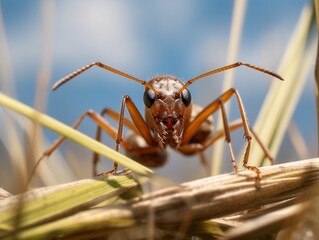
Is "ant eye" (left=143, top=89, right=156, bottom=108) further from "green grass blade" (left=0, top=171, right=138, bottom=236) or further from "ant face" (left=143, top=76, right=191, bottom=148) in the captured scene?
"green grass blade" (left=0, top=171, right=138, bottom=236)

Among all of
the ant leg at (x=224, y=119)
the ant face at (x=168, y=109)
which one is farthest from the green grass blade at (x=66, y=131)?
the ant face at (x=168, y=109)

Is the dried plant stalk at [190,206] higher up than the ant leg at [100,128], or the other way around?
the ant leg at [100,128]

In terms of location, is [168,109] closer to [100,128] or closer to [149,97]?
[149,97]

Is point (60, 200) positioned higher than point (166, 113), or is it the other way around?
point (166, 113)

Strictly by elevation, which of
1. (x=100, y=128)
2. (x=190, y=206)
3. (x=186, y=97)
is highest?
(x=100, y=128)

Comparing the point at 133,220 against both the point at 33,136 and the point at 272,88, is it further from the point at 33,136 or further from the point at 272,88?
the point at 272,88

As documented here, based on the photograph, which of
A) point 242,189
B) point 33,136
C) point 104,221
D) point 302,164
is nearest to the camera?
point 33,136

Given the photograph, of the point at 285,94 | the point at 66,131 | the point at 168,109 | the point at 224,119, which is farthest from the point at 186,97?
the point at 66,131

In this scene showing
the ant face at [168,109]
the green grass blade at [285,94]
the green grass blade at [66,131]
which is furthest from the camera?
the ant face at [168,109]

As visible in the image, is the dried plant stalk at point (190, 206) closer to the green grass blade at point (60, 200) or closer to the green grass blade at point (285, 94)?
the green grass blade at point (60, 200)

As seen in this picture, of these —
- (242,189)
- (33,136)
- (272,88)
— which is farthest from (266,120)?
(33,136)

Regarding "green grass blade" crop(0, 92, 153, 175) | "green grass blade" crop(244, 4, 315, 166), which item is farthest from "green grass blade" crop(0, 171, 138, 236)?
"green grass blade" crop(244, 4, 315, 166)
